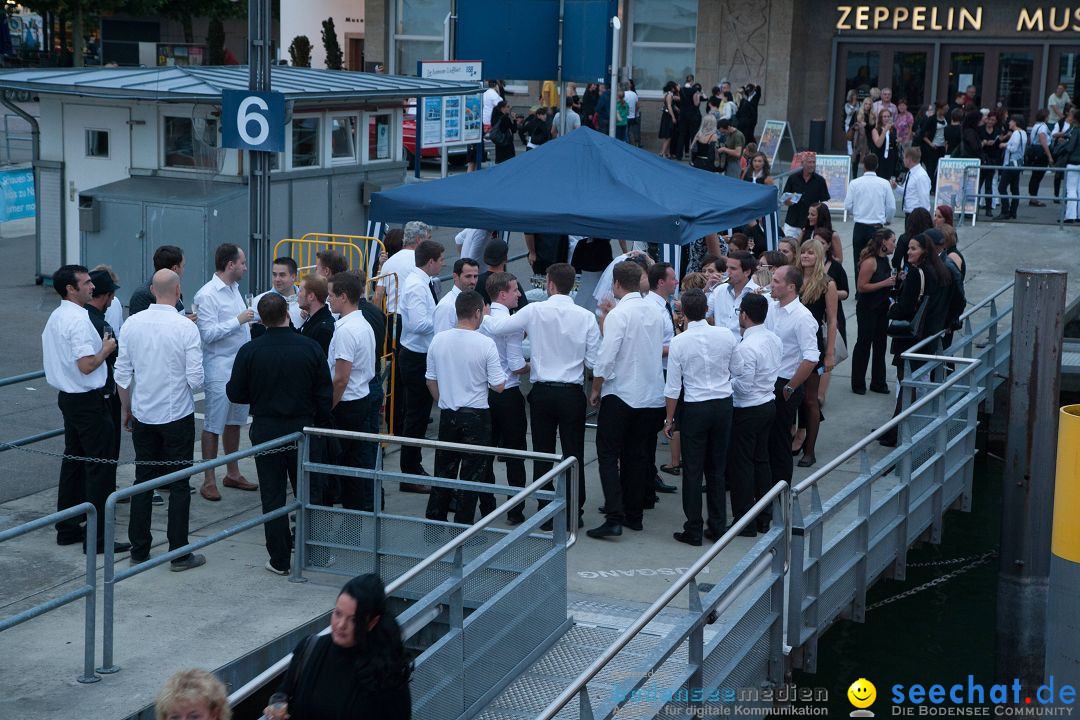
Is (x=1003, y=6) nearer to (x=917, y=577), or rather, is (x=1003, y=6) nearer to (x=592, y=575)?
(x=917, y=577)

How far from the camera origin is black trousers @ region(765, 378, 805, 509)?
9750mm

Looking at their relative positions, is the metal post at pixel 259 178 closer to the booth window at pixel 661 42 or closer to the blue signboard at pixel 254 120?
the blue signboard at pixel 254 120

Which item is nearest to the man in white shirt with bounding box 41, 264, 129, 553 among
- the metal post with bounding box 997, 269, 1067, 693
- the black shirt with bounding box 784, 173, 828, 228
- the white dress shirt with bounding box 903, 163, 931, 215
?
the metal post with bounding box 997, 269, 1067, 693

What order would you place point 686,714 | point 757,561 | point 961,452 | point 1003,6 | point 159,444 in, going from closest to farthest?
point 686,714 < point 757,561 < point 159,444 < point 961,452 < point 1003,6

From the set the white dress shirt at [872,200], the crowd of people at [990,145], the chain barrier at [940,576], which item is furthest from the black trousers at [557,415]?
the crowd of people at [990,145]

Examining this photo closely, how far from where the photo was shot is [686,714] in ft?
20.9

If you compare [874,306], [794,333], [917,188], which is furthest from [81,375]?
[917,188]

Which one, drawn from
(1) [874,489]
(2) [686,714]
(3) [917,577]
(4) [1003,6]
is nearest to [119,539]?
(2) [686,714]

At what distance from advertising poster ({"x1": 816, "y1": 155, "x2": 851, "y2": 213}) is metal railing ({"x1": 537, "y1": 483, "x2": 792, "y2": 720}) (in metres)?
16.7

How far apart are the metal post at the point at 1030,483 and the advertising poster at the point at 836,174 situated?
14.2m

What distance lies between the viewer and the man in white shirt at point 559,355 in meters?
8.87

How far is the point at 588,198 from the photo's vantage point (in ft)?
39.4

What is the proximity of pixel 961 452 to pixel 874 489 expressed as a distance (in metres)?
1.41

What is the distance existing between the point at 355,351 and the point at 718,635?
10.7 ft
